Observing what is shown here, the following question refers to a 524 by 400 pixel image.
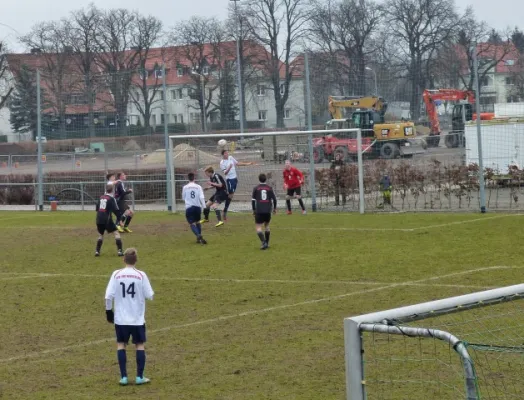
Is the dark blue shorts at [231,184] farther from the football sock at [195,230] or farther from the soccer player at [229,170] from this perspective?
the football sock at [195,230]

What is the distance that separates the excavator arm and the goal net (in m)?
21.4

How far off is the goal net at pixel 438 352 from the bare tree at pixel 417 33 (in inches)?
834

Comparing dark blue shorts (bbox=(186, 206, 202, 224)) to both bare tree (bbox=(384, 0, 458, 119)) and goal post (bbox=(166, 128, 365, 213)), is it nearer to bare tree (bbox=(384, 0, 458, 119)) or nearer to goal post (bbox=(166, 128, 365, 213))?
goal post (bbox=(166, 128, 365, 213))

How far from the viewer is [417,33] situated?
43.6 meters

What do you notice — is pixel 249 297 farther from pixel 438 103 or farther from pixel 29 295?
pixel 438 103

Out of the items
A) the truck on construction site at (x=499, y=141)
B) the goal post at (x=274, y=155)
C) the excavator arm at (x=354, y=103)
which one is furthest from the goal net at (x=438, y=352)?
the excavator arm at (x=354, y=103)

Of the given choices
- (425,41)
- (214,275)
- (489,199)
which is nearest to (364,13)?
(425,41)

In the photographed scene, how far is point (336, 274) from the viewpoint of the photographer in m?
17.9

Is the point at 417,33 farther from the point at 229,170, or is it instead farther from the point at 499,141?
the point at 229,170

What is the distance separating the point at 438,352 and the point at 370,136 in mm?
22996

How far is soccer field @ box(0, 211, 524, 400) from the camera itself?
1086 cm

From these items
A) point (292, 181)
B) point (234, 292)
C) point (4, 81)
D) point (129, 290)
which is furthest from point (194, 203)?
point (4, 81)

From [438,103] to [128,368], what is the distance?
26.7 metres

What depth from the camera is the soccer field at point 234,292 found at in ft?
35.6
